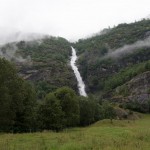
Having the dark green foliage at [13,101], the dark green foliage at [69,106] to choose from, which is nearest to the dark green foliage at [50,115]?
the dark green foliage at [13,101]

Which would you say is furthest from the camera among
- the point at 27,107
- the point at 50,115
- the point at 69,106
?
the point at 69,106

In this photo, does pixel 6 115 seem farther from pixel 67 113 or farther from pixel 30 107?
pixel 67 113

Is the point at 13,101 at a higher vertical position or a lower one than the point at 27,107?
higher

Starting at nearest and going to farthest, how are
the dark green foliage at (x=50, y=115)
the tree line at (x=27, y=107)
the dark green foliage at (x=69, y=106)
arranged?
the tree line at (x=27, y=107), the dark green foliage at (x=50, y=115), the dark green foliage at (x=69, y=106)

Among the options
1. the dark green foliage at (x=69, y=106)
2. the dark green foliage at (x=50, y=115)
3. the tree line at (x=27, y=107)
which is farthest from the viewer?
the dark green foliage at (x=69, y=106)

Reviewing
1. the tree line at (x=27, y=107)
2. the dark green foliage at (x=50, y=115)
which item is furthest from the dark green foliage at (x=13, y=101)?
the dark green foliage at (x=50, y=115)

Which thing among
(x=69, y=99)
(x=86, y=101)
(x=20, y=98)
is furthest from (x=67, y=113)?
(x=86, y=101)

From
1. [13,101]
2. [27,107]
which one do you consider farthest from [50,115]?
[13,101]

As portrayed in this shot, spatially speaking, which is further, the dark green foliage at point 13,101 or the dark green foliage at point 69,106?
the dark green foliage at point 69,106

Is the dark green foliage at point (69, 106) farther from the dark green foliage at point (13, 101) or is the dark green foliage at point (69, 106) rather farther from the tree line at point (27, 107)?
the dark green foliage at point (13, 101)

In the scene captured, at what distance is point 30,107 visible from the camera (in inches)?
2532

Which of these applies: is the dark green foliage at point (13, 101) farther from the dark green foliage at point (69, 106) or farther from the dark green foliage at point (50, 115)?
the dark green foliage at point (69, 106)

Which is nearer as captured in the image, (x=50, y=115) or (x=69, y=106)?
(x=50, y=115)

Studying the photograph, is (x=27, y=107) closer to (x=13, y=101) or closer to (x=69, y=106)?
(x=13, y=101)
